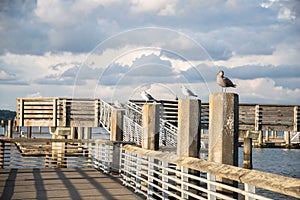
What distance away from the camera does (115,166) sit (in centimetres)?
1455

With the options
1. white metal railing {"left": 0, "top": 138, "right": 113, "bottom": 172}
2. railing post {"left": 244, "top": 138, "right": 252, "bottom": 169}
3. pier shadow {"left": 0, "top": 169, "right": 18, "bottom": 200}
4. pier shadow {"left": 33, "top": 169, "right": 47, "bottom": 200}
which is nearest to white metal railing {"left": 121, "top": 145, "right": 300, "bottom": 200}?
pier shadow {"left": 33, "top": 169, "right": 47, "bottom": 200}

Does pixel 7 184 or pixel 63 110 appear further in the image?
pixel 63 110

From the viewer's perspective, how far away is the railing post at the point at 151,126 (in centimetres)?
1002

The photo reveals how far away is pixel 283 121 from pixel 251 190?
3631cm

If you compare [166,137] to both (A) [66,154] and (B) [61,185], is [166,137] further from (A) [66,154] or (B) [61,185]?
(B) [61,185]

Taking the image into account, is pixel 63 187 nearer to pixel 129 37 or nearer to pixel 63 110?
pixel 129 37

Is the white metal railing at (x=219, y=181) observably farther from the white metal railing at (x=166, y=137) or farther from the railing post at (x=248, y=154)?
the railing post at (x=248, y=154)

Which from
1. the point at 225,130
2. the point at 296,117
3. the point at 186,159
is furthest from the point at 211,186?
the point at 296,117

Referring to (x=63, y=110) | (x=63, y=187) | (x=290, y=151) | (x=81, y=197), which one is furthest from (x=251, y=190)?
(x=290, y=151)

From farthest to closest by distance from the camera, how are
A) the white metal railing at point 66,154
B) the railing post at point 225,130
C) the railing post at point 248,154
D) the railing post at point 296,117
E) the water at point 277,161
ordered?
1. the railing post at point 296,117
2. the water at point 277,161
3. the railing post at point 248,154
4. the white metal railing at point 66,154
5. the railing post at point 225,130

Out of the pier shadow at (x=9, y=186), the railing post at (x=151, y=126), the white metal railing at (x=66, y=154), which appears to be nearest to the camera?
the railing post at (x=151, y=126)

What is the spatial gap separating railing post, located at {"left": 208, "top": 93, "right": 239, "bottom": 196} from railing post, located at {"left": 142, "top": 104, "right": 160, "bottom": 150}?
3433 millimetres

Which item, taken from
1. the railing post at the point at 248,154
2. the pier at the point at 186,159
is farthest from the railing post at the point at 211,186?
the railing post at the point at 248,154

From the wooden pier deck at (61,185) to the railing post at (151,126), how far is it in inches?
43.0
